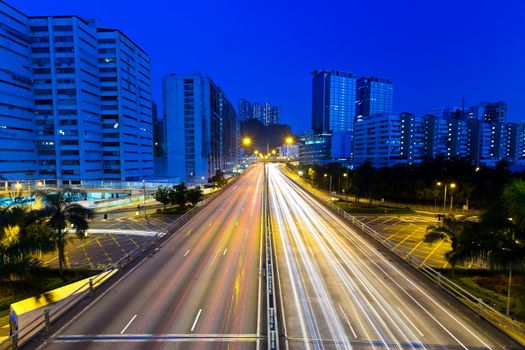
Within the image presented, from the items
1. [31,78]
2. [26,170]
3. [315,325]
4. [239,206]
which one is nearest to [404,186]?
[239,206]

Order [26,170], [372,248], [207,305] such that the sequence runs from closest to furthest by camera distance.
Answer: [207,305] < [372,248] < [26,170]

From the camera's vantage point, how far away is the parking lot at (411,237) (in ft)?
83.8

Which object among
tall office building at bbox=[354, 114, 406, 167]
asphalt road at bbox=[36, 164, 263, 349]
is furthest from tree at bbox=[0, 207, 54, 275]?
tall office building at bbox=[354, 114, 406, 167]

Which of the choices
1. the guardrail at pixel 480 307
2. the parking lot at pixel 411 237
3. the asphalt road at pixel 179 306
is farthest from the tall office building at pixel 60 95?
the guardrail at pixel 480 307

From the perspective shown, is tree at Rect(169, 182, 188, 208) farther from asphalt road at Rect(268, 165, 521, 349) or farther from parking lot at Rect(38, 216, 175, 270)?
asphalt road at Rect(268, 165, 521, 349)

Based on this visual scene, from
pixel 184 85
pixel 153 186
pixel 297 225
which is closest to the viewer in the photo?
pixel 297 225

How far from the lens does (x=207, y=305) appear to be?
1551cm

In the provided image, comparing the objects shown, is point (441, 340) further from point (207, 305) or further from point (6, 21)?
point (6, 21)

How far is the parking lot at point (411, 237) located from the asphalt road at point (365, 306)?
156 inches

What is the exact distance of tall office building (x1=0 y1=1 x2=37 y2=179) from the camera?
7356 centimetres

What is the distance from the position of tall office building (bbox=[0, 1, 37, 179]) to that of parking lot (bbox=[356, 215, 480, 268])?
8634cm

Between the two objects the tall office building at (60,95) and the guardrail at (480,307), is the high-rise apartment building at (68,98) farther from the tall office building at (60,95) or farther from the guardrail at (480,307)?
the guardrail at (480,307)

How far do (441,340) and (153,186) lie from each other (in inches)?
2427

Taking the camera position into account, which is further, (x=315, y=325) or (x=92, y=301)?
(x=92, y=301)
